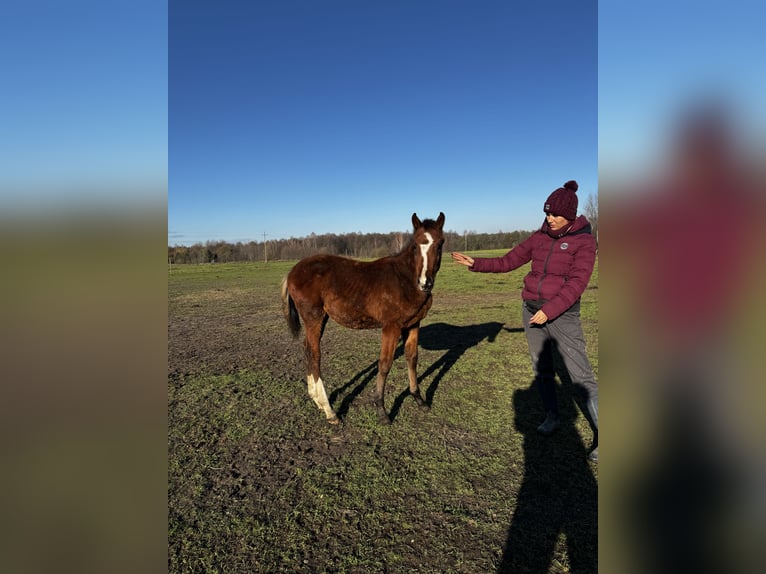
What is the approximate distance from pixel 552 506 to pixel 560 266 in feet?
6.69

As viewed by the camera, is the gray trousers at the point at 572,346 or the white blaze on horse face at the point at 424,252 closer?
the gray trousers at the point at 572,346

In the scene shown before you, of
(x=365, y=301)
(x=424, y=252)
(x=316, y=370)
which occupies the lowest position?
(x=316, y=370)

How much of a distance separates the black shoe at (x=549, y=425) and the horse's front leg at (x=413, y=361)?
4.71 ft

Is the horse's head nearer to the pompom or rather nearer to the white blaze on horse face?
the white blaze on horse face

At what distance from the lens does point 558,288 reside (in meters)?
3.62

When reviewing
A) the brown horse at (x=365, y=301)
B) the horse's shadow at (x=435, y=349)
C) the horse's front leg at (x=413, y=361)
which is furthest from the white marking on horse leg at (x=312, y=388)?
the horse's front leg at (x=413, y=361)

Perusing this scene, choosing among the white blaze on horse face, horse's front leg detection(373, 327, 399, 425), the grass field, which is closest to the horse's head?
the white blaze on horse face

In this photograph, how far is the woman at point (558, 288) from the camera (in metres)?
3.33

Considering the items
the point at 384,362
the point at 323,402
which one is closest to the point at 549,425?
the point at 384,362

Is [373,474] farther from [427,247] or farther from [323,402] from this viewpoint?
[427,247]

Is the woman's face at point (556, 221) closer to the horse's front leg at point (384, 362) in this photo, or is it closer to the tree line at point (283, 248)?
the horse's front leg at point (384, 362)

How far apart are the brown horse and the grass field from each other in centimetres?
56

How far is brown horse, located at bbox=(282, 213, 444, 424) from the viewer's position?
5000 mm
